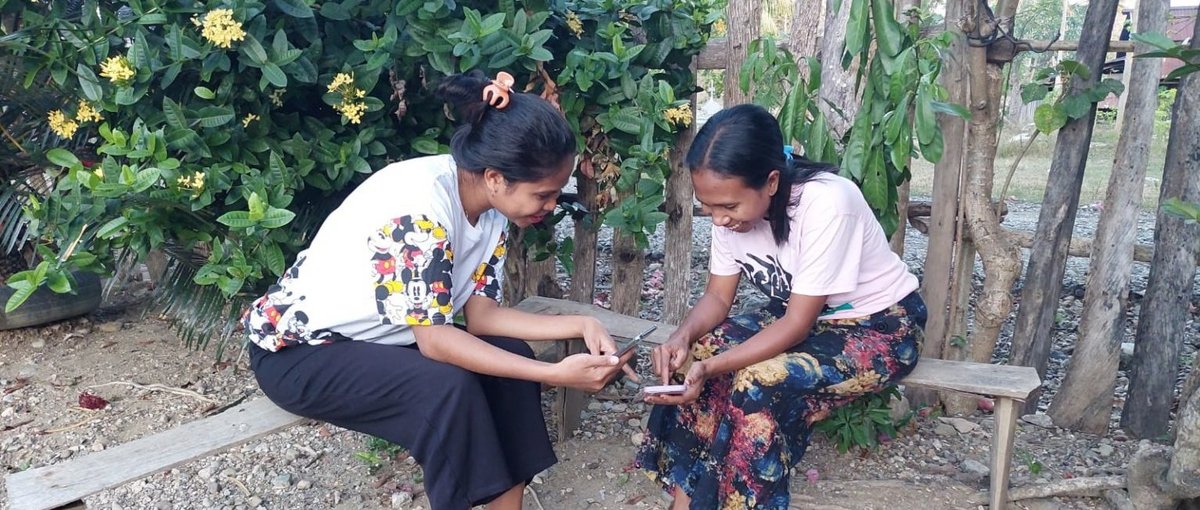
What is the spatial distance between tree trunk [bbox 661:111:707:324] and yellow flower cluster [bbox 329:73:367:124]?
1198 mm

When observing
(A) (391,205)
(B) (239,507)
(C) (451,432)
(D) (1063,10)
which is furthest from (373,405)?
(D) (1063,10)

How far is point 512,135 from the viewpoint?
2.07 metres

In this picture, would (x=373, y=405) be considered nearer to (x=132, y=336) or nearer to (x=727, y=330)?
(x=727, y=330)

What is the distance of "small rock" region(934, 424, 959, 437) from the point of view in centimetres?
333

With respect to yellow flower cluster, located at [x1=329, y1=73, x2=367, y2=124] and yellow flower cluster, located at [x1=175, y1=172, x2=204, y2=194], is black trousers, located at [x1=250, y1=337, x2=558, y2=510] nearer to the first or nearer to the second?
yellow flower cluster, located at [x1=175, y1=172, x2=204, y2=194]

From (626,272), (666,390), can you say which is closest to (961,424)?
(626,272)

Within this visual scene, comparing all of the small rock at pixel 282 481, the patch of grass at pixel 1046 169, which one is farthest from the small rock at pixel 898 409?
the patch of grass at pixel 1046 169

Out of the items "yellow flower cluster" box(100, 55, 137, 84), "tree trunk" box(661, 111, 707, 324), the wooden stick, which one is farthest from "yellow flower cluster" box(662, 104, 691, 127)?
the wooden stick

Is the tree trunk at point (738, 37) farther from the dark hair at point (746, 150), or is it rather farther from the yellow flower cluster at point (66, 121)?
the yellow flower cluster at point (66, 121)

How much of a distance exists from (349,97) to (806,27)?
161cm

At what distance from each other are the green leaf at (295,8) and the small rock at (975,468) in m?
2.60

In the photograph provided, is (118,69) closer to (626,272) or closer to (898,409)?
(626,272)

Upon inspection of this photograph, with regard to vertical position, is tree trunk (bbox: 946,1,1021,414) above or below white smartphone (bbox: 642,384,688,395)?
above

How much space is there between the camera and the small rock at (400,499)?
282 cm
